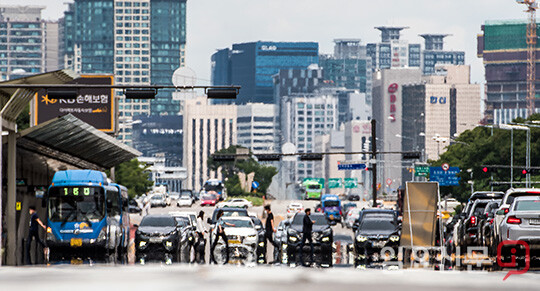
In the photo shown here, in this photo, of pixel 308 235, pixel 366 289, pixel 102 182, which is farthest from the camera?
pixel 102 182

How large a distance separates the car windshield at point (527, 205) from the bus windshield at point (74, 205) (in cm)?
1573

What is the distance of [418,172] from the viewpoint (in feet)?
322

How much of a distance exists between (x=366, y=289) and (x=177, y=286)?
2493 millimetres

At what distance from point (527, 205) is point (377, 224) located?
1163 centimetres

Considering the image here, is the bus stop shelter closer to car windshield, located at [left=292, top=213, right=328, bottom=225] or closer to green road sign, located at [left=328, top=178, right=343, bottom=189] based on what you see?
car windshield, located at [left=292, top=213, right=328, bottom=225]

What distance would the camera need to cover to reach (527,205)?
24.8 m

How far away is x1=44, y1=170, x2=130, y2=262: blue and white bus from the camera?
35719mm

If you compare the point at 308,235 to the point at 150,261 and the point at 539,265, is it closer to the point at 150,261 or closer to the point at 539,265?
the point at 150,261

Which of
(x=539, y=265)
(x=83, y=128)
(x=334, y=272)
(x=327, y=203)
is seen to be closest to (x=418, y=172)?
(x=327, y=203)

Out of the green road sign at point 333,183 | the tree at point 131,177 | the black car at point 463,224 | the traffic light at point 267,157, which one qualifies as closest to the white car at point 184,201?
the tree at point 131,177

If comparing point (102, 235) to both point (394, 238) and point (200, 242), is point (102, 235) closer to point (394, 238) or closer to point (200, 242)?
point (200, 242)

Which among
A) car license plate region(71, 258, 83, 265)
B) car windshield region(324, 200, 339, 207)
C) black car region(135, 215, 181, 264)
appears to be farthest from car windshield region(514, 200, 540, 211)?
car windshield region(324, 200, 339, 207)

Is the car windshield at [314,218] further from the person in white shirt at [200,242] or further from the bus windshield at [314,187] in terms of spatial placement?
the bus windshield at [314,187]

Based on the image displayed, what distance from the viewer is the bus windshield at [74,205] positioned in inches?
1417
